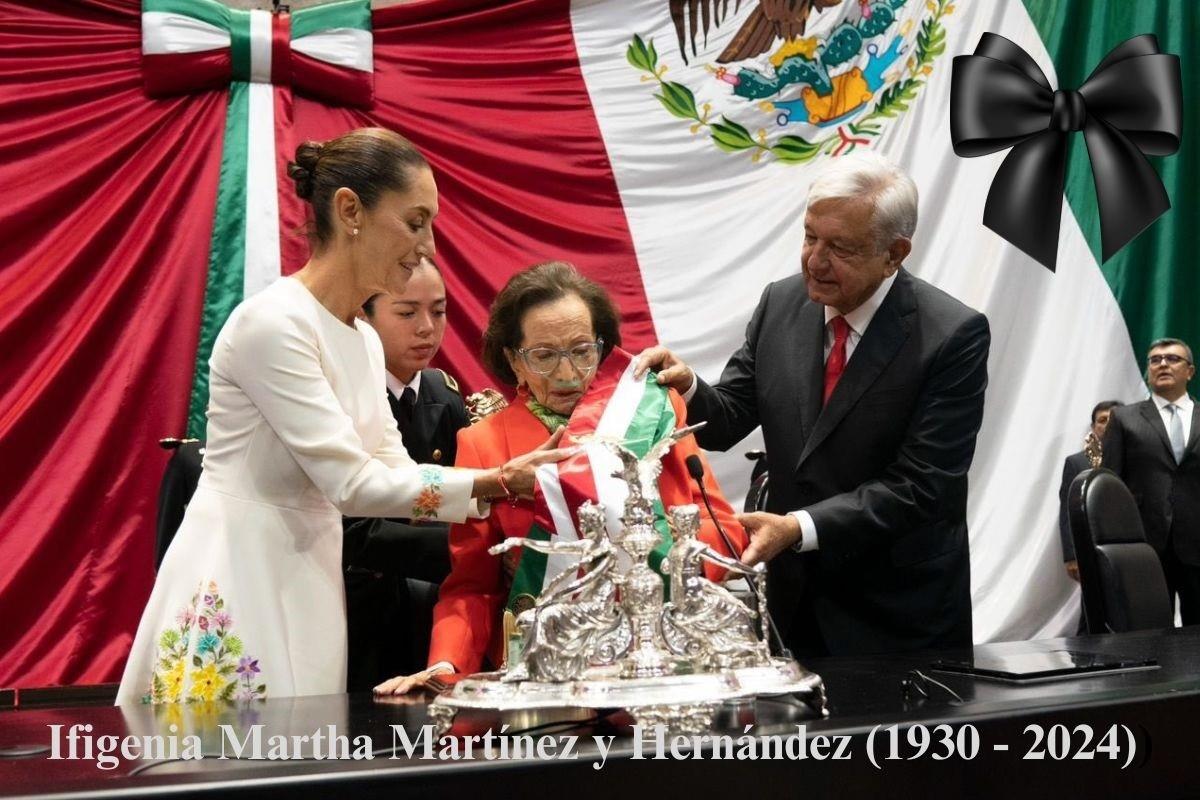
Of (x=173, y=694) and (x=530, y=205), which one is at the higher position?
(x=530, y=205)

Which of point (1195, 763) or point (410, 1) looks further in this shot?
point (410, 1)

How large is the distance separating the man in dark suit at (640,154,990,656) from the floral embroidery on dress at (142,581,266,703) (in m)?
0.86

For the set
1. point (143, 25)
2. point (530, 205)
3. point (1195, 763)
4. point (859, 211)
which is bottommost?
point (1195, 763)

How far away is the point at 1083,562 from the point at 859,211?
2.69ft

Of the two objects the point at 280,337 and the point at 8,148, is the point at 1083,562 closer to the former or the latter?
the point at 280,337

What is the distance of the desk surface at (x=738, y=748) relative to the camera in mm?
1079

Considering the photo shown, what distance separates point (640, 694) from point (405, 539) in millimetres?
1295

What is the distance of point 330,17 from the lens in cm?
446

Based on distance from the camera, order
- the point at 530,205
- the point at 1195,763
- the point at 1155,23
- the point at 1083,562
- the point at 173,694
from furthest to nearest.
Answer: the point at 1155,23, the point at 530,205, the point at 1083,562, the point at 173,694, the point at 1195,763

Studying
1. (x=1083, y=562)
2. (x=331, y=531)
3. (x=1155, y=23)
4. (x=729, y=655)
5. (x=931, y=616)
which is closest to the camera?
(x=729, y=655)

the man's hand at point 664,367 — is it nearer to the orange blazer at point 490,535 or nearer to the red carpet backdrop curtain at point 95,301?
the orange blazer at point 490,535

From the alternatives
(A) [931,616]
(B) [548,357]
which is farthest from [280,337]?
(A) [931,616]

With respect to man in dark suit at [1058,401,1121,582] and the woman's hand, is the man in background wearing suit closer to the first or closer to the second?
the woman's hand

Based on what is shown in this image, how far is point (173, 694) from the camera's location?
5.94 ft
